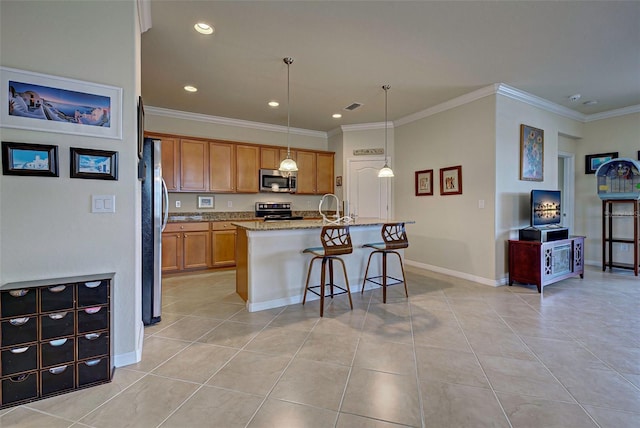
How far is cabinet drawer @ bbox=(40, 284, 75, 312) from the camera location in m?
1.73

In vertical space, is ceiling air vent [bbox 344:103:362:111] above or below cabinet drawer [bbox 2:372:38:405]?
above

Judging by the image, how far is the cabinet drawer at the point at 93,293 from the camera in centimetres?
182

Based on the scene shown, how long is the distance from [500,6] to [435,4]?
1.80 feet

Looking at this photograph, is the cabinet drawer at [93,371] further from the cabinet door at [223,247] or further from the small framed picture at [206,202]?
the small framed picture at [206,202]

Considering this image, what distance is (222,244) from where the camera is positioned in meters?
5.02

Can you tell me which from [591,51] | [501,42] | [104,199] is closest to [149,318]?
[104,199]

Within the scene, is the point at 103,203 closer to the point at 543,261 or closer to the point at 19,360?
the point at 19,360

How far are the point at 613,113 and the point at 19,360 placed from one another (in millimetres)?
8097

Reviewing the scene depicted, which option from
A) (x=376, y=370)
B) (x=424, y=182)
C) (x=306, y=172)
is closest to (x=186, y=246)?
(x=306, y=172)

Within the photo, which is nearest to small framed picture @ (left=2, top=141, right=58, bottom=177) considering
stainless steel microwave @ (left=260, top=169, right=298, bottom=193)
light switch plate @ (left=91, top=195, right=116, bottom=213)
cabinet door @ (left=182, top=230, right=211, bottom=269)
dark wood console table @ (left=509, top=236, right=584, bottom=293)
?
light switch plate @ (left=91, top=195, right=116, bottom=213)

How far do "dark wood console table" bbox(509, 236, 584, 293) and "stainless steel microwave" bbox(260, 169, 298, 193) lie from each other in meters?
3.89

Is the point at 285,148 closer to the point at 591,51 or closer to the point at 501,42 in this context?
the point at 501,42

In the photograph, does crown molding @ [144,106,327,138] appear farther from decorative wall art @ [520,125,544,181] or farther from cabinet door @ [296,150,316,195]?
decorative wall art @ [520,125,544,181]

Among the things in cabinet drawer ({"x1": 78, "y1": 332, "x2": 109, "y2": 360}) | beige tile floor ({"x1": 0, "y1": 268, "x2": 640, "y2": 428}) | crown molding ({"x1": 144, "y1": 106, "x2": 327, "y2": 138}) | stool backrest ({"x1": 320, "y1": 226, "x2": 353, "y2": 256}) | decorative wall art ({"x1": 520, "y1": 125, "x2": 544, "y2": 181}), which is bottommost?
beige tile floor ({"x1": 0, "y1": 268, "x2": 640, "y2": 428})
